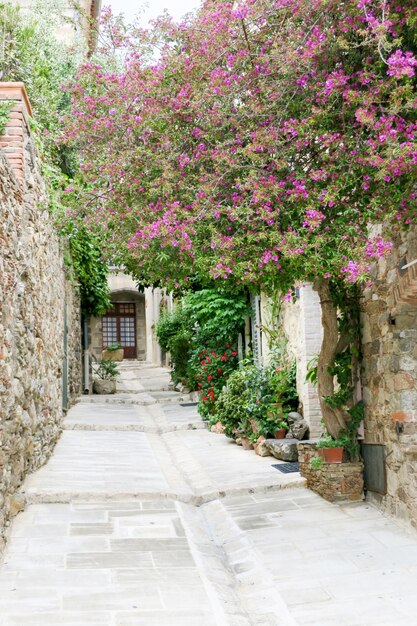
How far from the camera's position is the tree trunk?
6652 mm

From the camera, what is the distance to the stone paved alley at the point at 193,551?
3875 millimetres

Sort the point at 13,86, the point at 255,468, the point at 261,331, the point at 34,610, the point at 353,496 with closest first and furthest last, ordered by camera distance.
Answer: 1. the point at 34,610
2. the point at 13,86
3. the point at 353,496
4. the point at 255,468
5. the point at 261,331

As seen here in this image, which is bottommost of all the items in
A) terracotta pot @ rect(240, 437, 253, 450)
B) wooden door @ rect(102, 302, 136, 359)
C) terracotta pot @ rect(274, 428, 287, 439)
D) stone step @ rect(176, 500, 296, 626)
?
stone step @ rect(176, 500, 296, 626)

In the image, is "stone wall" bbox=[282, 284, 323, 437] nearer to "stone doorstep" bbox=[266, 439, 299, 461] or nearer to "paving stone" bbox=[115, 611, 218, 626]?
"stone doorstep" bbox=[266, 439, 299, 461]

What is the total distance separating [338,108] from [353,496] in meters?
3.61

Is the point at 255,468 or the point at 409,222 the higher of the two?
the point at 409,222

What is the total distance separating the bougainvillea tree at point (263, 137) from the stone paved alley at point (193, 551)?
2054mm

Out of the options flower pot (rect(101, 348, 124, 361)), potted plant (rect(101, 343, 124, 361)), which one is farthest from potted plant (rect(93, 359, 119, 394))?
flower pot (rect(101, 348, 124, 361))

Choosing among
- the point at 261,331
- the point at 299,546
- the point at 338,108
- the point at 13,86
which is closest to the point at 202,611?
the point at 299,546

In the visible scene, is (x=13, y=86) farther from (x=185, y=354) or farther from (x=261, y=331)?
(x=185, y=354)

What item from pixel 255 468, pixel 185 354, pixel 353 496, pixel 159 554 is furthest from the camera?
pixel 185 354

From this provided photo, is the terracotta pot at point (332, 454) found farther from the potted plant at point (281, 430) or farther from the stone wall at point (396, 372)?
the potted plant at point (281, 430)

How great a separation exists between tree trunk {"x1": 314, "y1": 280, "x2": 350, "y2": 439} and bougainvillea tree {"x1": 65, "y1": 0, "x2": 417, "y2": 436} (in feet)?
2.96

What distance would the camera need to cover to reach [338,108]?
17.5 feet
